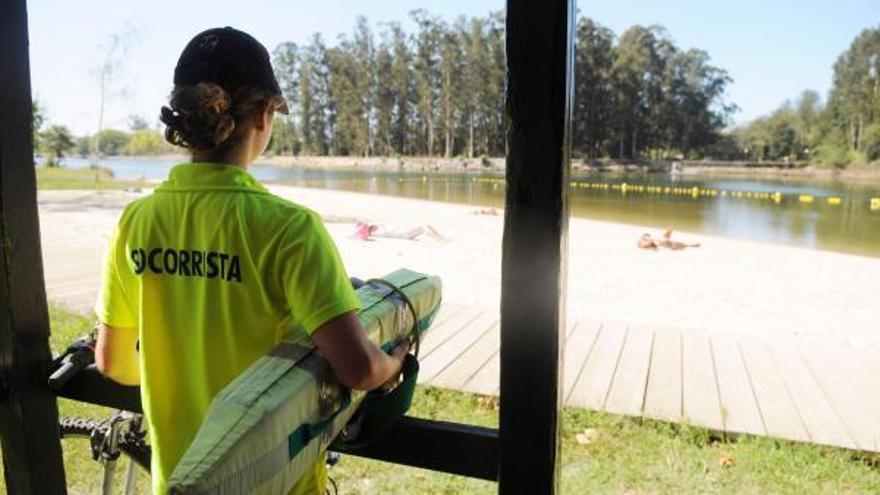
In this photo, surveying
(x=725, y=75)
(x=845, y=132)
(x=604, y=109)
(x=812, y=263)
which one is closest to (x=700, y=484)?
(x=812, y=263)

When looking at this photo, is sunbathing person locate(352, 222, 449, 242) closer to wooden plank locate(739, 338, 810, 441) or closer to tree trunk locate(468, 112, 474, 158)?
wooden plank locate(739, 338, 810, 441)

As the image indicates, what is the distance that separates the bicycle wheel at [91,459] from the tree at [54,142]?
30856mm

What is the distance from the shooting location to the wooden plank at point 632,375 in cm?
Answer: 285

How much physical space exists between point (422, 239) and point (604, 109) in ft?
143

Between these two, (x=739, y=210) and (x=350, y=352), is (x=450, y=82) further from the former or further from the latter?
(x=350, y=352)

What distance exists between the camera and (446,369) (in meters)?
3.29

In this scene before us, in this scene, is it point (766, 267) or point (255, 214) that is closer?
point (255, 214)

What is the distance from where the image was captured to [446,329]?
406cm

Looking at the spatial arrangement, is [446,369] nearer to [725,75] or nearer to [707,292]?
[707,292]

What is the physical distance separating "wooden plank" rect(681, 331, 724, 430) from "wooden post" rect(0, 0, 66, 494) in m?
2.32

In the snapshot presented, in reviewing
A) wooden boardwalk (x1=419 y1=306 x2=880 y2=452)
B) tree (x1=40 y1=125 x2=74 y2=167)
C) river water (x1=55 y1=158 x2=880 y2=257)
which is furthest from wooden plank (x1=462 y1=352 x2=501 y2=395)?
tree (x1=40 y1=125 x2=74 y2=167)

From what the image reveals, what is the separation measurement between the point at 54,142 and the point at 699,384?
34139mm

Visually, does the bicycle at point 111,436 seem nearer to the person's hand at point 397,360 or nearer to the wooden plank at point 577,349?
the person's hand at point 397,360

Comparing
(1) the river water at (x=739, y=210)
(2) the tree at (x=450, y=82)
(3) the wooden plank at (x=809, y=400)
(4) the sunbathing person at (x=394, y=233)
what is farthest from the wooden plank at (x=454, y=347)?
(2) the tree at (x=450, y=82)
